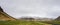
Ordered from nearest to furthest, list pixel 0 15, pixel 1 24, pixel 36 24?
pixel 1 24
pixel 36 24
pixel 0 15

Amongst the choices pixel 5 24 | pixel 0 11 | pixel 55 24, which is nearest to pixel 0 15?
pixel 0 11

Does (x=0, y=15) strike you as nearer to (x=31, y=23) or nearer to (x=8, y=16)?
(x=8, y=16)

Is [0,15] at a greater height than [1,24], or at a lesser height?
greater

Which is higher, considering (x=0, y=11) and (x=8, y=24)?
(x=0, y=11)

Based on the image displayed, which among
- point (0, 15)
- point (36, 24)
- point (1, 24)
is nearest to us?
point (1, 24)

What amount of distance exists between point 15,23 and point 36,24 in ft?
7.87

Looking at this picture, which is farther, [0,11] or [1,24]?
[0,11]

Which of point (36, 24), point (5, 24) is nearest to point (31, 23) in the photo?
point (36, 24)

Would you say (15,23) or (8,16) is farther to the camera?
(8,16)

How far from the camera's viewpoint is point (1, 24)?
51.8ft

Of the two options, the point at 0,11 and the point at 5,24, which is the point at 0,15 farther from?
the point at 5,24

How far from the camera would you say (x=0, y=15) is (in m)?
24.8

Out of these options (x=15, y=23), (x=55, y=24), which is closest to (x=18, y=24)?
(x=15, y=23)

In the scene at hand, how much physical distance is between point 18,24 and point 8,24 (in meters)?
1.08
